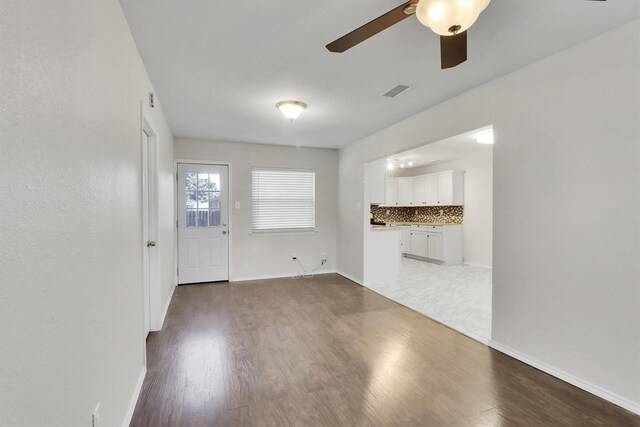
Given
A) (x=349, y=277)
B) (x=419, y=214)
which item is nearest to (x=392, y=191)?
(x=419, y=214)

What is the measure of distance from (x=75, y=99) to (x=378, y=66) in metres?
2.17

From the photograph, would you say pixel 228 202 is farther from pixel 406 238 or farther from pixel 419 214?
pixel 419 214

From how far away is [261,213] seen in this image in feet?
18.5

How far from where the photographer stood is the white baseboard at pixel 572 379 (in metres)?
2.00

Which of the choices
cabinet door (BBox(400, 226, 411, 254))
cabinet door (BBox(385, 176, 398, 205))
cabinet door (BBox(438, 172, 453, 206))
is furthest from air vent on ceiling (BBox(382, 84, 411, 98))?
cabinet door (BBox(400, 226, 411, 254))

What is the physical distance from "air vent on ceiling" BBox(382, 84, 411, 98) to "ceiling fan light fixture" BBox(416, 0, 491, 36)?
149cm

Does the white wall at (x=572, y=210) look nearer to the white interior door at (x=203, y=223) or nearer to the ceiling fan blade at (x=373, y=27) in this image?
the ceiling fan blade at (x=373, y=27)

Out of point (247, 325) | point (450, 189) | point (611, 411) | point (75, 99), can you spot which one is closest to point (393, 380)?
point (611, 411)

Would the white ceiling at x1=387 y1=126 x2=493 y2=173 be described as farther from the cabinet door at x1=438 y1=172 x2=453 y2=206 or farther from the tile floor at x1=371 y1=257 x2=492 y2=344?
the tile floor at x1=371 y1=257 x2=492 y2=344

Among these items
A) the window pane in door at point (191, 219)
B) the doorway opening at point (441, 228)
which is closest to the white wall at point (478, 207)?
the doorway opening at point (441, 228)

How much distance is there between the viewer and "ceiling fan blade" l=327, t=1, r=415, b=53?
5.06 ft

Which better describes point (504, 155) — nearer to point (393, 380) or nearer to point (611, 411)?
point (611, 411)

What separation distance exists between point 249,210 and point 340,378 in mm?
3706

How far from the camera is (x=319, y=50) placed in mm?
2344
